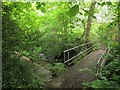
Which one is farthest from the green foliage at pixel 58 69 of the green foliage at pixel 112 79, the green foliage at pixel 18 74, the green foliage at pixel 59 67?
the green foliage at pixel 112 79

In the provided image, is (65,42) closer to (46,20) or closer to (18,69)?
(46,20)

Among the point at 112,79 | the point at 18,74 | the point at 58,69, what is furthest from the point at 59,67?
the point at 112,79

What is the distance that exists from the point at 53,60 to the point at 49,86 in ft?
13.1

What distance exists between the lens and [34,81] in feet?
19.2

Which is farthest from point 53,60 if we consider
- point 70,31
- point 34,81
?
point 34,81

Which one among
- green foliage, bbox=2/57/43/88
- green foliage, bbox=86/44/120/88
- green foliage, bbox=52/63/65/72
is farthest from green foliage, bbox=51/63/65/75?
green foliage, bbox=86/44/120/88

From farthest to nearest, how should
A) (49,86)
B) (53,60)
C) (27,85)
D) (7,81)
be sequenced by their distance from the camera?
(53,60) < (49,86) < (27,85) < (7,81)

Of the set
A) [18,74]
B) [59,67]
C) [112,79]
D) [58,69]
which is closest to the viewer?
[112,79]

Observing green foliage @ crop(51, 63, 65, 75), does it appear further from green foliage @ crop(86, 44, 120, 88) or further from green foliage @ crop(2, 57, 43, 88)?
green foliage @ crop(86, 44, 120, 88)

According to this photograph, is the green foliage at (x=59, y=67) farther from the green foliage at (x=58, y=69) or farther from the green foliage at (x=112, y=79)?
the green foliage at (x=112, y=79)

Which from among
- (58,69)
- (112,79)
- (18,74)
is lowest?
(58,69)

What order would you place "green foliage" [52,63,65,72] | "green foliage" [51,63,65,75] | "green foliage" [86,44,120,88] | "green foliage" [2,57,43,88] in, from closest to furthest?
"green foliage" [86,44,120,88] → "green foliage" [2,57,43,88] → "green foliage" [51,63,65,75] → "green foliage" [52,63,65,72]

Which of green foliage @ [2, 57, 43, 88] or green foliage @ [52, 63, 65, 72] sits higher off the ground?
green foliage @ [2, 57, 43, 88]

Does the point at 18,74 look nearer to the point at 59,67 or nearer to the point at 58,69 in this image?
the point at 58,69
